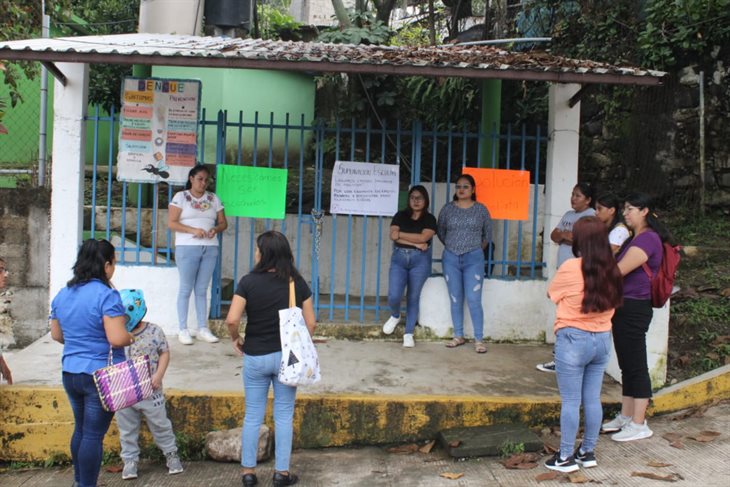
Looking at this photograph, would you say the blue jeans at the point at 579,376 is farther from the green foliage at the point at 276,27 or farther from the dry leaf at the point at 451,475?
A: the green foliage at the point at 276,27

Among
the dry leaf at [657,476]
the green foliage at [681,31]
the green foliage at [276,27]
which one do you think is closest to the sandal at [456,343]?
the dry leaf at [657,476]

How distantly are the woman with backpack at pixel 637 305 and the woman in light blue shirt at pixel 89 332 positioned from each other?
3217 mm

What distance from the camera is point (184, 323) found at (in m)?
6.70

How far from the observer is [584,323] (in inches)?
171

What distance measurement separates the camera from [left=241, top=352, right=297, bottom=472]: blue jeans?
427cm

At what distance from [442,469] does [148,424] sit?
6.42ft

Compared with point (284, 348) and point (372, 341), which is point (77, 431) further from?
point (372, 341)

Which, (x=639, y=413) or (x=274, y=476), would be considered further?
(x=639, y=413)

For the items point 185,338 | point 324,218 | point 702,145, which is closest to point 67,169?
point 185,338

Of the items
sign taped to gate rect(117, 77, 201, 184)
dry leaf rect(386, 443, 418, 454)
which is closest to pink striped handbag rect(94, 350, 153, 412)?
dry leaf rect(386, 443, 418, 454)

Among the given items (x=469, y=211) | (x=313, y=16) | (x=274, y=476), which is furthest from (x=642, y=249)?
(x=313, y=16)

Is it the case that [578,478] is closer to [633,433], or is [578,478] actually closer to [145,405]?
[633,433]

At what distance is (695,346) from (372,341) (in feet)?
9.70

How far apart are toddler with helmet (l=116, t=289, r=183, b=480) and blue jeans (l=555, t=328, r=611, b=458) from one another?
8.03ft
